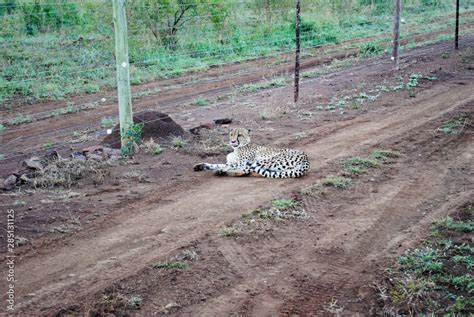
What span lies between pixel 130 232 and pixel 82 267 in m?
1.03

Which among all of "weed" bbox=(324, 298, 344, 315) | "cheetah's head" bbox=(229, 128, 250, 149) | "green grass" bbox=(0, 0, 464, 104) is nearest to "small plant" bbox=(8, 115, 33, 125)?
"green grass" bbox=(0, 0, 464, 104)

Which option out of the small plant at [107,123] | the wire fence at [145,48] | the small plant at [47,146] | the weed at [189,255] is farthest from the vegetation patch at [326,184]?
the small plant at [107,123]

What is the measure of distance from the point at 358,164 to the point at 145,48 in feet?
35.3

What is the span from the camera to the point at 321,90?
15.5 meters

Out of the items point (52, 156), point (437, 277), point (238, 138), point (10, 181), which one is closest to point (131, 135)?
point (52, 156)

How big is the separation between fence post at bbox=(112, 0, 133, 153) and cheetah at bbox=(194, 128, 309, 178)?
1617 millimetres

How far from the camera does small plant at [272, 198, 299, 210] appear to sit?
25.8ft

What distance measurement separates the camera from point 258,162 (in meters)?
9.47

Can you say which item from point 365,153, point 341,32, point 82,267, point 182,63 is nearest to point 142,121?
point 365,153

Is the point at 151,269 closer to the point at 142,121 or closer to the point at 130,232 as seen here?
the point at 130,232

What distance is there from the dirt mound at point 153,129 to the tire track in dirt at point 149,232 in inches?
84.6

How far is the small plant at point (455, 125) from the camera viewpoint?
448 inches

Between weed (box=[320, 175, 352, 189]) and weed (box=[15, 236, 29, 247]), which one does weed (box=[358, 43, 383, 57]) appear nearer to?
weed (box=[320, 175, 352, 189])

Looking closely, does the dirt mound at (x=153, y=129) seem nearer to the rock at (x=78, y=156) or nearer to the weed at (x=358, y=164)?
the rock at (x=78, y=156)
